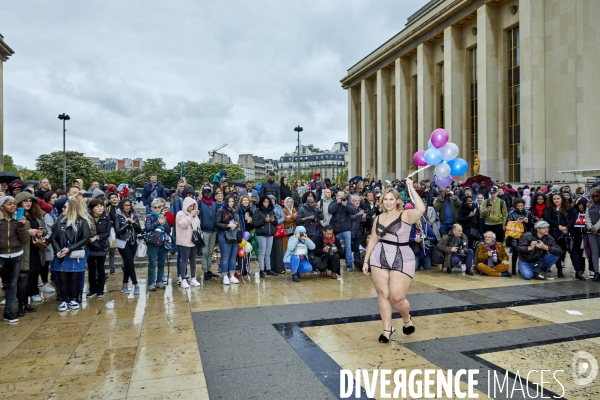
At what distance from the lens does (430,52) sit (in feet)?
122

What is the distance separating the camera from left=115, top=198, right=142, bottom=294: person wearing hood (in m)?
8.88

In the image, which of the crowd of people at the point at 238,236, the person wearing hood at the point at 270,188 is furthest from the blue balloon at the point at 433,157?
the person wearing hood at the point at 270,188

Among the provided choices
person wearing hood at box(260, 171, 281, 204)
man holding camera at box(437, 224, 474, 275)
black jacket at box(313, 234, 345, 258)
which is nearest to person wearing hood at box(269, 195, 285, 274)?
black jacket at box(313, 234, 345, 258)

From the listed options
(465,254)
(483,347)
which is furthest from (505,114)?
(483,347)

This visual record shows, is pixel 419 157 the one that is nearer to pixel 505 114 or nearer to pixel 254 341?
pixel 254 341

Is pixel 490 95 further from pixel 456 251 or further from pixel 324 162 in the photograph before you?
pixel 324 162

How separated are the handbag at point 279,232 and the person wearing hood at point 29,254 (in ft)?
16.7

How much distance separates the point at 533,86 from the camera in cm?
2606

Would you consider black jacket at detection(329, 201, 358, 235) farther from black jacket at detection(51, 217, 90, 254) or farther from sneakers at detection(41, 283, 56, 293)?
sneakers at detection(41, 283, 56, 293)

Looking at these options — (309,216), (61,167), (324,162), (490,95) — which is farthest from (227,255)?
(324,162)

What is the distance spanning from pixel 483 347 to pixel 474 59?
32.0 m

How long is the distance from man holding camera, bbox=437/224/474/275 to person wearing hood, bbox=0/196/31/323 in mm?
9269

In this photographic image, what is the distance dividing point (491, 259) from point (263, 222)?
574 cm

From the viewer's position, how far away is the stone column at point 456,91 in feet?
109
